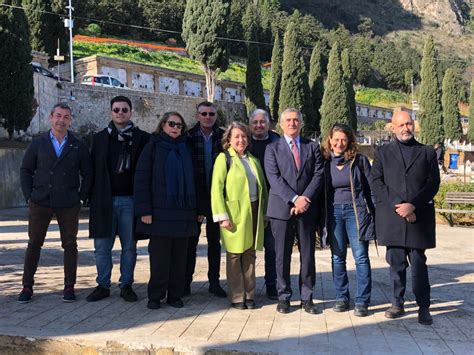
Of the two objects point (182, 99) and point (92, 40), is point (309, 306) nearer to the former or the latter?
point (182, 99)

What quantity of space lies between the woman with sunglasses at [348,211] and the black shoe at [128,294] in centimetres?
183

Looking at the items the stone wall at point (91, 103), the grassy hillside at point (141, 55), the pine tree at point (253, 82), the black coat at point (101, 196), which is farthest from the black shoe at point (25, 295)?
the grassy hillside at point (141, 55)

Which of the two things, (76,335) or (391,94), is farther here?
(391,94)

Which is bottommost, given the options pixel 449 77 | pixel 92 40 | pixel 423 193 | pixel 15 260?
pixel 15 260

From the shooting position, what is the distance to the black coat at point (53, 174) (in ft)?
14.3

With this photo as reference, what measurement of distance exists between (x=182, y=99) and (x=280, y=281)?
2270cm

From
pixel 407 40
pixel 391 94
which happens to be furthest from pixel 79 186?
pixel 407 40

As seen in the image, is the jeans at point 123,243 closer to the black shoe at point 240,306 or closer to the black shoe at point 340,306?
the black shoe at point 240,306

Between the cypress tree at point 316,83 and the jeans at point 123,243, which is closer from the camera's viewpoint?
the jeans at point 123,243

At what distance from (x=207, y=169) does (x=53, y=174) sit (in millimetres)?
1396

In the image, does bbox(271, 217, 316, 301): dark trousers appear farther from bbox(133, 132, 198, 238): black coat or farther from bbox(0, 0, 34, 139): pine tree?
bbox(0, 0, 34, 139): pine tree

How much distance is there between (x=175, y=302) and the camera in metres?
4.42

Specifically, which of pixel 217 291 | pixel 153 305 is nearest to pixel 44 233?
pixel 153 305

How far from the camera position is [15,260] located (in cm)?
629
